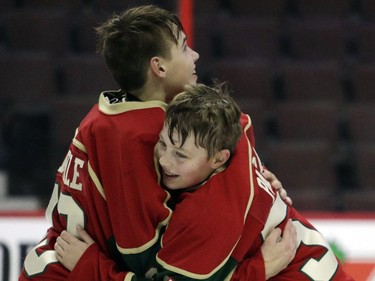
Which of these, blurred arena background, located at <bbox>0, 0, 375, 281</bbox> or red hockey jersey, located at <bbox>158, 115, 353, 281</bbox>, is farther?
blurred arena background, located at <bbox>0, 0, 375, 281</bbox>

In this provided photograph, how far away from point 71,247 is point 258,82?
1.88 meters

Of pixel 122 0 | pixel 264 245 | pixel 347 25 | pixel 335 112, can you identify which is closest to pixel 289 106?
pixel 335 112

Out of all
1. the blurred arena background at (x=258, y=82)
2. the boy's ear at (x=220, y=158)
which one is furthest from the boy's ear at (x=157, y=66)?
the blurred arena background at (x=258, y=82)

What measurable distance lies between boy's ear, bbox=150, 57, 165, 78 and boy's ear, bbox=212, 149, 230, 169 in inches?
7.2

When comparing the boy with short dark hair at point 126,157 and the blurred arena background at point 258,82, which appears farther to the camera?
the blurred arena background at point 258,82

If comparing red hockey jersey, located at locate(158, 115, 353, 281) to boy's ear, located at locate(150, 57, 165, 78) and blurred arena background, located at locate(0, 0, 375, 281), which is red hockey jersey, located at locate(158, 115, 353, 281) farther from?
blurred arena background, located at locate(0, 0, 375, 281)

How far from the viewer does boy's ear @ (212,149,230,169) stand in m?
1.56

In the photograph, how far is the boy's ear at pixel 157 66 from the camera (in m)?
1.62

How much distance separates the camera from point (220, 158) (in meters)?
1.57

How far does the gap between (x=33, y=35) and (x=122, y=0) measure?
0.34m

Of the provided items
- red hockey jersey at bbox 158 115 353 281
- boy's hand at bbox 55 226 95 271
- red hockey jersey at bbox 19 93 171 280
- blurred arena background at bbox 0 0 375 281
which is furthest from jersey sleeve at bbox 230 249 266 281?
blurred arena background at bbox 0 0 375 281

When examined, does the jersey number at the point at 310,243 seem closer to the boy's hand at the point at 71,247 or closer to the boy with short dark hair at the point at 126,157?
the boy with short dark hair at the point at 126,157

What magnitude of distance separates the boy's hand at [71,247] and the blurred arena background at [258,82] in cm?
114

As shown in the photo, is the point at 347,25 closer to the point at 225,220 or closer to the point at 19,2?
the point at 19,2
